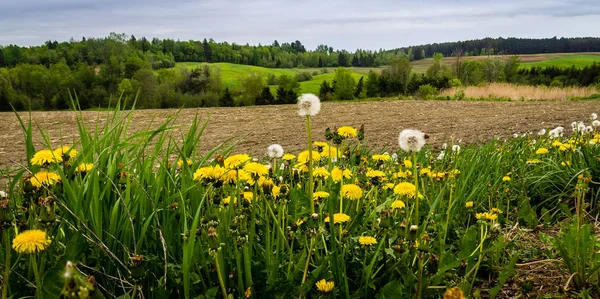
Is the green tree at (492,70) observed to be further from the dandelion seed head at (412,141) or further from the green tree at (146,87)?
the dandelion seed head at (412,141)

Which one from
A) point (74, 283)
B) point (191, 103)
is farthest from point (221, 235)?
point (191, 103)

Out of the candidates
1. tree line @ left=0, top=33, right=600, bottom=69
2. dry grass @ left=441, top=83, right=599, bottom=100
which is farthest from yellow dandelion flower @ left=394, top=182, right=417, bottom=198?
tree line @ left=0, top=33, right=600, bottom=69

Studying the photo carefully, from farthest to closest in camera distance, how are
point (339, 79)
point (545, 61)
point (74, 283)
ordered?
point (545, 61) → point (339, 79) → point (74, 283)

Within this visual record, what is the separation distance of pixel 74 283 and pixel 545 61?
94.5m

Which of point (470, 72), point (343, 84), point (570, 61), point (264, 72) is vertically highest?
point (264, 72)

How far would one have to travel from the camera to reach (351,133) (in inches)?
77.9

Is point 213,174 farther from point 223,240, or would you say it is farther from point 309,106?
point 309,106

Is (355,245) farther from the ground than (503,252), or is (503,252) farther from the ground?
(355,245)

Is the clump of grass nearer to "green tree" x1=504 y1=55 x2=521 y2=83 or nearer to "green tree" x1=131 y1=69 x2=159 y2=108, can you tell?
"green tree" x1=131 y1=69 x2=159 y2=108

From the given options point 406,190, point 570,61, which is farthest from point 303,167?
point 570,61

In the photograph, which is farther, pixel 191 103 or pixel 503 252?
pixel 191 103

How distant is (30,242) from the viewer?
3.35ft

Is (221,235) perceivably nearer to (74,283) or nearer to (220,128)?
(74,283)

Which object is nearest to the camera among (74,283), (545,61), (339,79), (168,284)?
(74,283)
